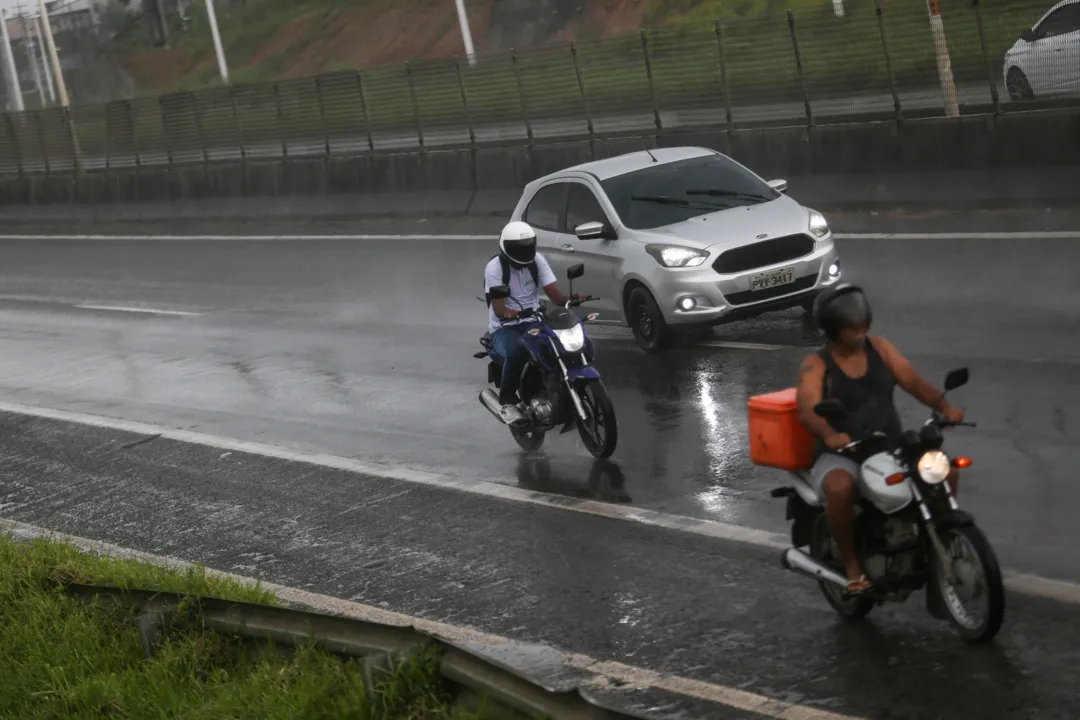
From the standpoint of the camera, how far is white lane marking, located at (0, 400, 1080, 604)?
7125mm

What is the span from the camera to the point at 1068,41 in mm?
18781

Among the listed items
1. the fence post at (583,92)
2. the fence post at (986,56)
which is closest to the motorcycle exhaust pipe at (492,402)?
the fence post at (986,56)

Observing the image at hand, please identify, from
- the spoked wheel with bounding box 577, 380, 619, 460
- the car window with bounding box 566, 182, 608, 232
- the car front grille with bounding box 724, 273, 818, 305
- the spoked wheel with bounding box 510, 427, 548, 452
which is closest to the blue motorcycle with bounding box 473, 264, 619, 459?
the spoked wheel with bounding box 577, 380, 619, 460

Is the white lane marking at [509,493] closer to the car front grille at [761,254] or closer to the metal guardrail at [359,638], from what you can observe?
the metal guardrail at [359,638]

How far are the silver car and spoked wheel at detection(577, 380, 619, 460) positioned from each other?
3.07 metres

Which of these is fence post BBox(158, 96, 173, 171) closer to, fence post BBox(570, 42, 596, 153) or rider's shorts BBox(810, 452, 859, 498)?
fence post BBox(570, 42, 596, 153)

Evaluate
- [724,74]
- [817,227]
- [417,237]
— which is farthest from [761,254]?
[417,237]

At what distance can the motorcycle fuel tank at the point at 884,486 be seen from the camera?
20.6 ft

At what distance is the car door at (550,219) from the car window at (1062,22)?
764cm

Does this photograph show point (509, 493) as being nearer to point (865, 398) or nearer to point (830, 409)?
point (865, 398)

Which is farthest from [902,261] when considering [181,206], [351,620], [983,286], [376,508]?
[181,206]

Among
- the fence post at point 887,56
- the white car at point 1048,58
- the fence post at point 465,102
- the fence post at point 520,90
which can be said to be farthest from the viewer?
the fence post at point 465,102

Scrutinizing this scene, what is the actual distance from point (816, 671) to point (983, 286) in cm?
865

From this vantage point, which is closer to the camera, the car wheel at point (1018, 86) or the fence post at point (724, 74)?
the car wheel at point (1018, 86)
